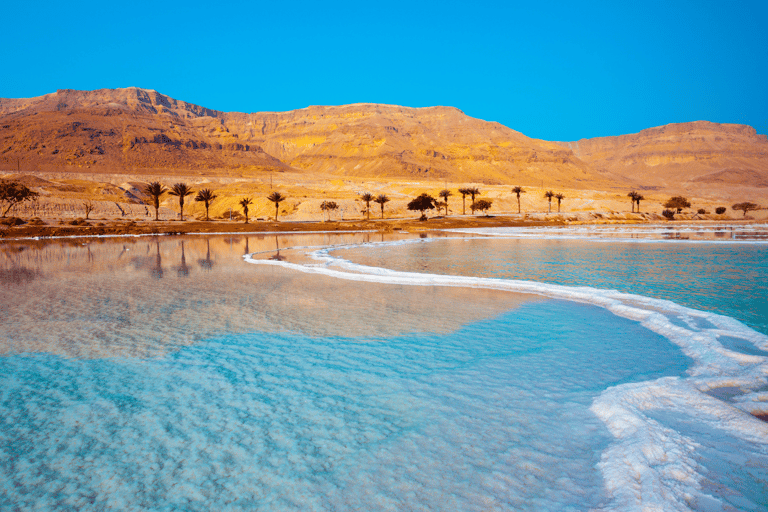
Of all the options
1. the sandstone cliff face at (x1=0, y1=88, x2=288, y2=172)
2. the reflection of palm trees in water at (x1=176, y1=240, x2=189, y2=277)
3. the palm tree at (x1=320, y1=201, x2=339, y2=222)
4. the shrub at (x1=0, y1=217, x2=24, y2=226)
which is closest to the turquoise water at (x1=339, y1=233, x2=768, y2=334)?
the reflection of palm trees in water at (x1=176, y1=240, x2=189, y2=277)

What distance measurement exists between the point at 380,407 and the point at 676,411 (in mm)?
3972

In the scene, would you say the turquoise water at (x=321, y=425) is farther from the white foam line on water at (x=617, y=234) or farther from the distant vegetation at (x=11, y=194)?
the distant vegetation at (x=11, y=194)

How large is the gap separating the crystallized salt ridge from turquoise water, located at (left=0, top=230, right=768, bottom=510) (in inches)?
1.1

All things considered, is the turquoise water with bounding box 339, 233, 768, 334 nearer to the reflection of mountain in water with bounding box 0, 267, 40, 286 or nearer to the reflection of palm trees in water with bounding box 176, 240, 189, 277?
the reflection of palm trees in water with bounding box 176, 240, 189, 277

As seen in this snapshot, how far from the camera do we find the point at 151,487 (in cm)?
461

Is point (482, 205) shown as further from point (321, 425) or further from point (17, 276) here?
point (321, 425)

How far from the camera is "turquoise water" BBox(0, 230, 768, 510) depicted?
4520mm

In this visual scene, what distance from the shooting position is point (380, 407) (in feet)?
20.8

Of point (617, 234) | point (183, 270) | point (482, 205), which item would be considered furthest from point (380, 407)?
point (482, 205)

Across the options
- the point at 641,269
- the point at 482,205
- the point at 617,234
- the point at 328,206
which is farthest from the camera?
the point at 482,205

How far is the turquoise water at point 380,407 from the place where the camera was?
14.8 ft

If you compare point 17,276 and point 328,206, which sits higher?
point 328,206

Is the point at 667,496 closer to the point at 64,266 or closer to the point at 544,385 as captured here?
the point at 544,385

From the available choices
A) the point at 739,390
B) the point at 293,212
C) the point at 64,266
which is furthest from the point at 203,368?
the point at 293,212
